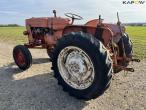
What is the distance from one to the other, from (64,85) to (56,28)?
8.34ft

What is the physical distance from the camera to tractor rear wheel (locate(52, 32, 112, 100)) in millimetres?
4941

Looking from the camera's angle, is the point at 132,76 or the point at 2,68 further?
the point at 2,68

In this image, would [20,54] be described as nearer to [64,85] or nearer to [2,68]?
[2,68]

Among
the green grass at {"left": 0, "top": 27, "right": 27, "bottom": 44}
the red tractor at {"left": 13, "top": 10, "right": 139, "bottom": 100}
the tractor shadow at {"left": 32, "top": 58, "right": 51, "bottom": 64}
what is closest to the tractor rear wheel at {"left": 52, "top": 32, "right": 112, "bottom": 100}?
the red tractor at {"left": 13, "top": 10, "right": 139, "bottom": 100}

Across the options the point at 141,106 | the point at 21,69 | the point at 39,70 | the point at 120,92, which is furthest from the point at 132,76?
the point at 21,69

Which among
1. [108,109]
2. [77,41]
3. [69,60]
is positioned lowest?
[108,109]

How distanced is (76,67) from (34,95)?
1.14m

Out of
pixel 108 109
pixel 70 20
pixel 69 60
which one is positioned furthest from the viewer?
pixel 70 20

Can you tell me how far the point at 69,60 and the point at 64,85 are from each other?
0.52 meters

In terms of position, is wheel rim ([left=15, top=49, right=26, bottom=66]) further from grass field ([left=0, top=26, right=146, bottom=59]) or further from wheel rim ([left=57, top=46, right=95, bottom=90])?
grass field ([left=0, top=26, right=146, bottom=59])

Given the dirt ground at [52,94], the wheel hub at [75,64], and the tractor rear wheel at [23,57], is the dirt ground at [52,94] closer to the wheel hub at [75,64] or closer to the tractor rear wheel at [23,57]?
the tractor rear wheel at [23,57]

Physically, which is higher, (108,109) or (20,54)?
(20,54)

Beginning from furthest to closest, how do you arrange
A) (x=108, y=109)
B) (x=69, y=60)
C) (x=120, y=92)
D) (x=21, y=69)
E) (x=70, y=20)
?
1. (x=21, y=69)
2. (x=70, y=20)
3. (x=120, y=92)
4. (x=69, y=60)
5. (x=108, y=109)

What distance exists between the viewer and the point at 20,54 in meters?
8.08
